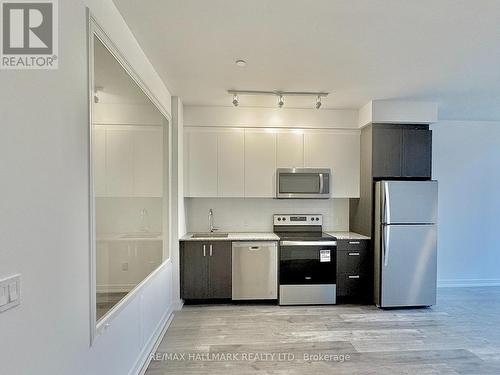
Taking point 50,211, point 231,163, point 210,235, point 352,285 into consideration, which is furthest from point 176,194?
point 352,285

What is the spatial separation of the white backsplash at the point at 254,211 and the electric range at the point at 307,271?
2.03ft

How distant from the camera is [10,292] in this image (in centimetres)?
96

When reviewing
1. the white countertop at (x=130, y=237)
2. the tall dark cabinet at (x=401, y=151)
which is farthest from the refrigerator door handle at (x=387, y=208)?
the white countertop at (x=130, y=237)

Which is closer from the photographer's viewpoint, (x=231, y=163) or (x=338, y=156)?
(x=231, y=163)

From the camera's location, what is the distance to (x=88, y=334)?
1478 mm

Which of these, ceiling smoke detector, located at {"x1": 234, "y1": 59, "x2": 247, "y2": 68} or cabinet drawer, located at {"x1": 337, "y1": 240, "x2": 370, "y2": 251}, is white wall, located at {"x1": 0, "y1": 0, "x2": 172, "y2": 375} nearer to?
ceiling smoke detector, located at {"x1": 234, "y1": 59, "x2": 247, "y2": 68}

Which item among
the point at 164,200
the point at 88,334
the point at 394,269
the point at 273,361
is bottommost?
the point at 273,361

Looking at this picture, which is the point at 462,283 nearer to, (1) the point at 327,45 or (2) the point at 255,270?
(2) the point at 255,270

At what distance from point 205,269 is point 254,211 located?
1154 mm

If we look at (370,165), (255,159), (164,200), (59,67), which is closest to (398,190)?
(370,165)

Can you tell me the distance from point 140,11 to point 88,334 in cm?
200

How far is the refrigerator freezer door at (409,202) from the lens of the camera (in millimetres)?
3490

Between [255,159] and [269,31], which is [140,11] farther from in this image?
[255,159]

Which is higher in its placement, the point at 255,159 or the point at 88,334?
the point at 255,159
